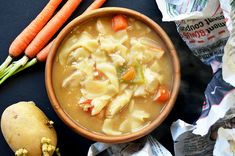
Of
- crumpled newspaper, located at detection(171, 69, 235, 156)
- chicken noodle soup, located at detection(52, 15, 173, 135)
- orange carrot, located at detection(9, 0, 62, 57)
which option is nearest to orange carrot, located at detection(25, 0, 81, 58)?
orange carrot, located at detection(9, 0, 62, 57)

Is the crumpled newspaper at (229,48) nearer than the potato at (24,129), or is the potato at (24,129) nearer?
the crumpled newspaper at (229,48)

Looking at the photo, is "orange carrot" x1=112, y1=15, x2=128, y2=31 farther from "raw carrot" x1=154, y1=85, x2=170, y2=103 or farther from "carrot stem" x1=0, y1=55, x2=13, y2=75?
"carrot stem" x1=0, y1=55, x2=13, y2=75

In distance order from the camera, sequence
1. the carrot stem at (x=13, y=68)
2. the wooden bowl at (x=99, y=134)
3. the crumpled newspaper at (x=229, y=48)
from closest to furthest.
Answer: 1. the crumpled newspaper at (x=229, y=48)
2. the wooden bowl at (x=99, y=134)
3. the carrot stem at (x=13, y=68)

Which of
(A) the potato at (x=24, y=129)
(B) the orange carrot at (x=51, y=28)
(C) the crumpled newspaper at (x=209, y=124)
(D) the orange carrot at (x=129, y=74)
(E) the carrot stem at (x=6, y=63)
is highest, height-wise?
(B) the orange carrot at (x=51, y=28)

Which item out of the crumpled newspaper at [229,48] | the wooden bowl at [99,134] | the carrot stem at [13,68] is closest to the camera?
the crumpled newspaper at [229,48]

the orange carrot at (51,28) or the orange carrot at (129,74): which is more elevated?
the orange carrot at (51,28)

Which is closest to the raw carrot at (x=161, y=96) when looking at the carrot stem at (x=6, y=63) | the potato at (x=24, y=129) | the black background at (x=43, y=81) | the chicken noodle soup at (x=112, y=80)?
the chicken noodle soup at (x=112, y=80)

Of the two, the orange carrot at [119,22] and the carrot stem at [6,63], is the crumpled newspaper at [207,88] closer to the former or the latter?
the orange carrot at [119,22]

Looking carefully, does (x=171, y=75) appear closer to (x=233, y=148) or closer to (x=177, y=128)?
(x=177, y=128)
